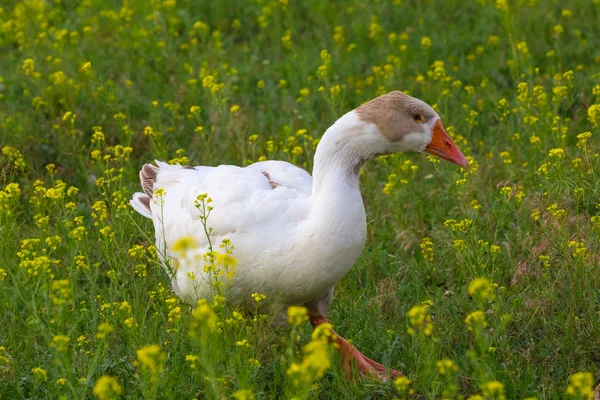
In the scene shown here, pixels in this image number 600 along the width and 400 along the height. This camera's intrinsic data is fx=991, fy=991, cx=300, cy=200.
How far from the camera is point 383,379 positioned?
14.8 feet

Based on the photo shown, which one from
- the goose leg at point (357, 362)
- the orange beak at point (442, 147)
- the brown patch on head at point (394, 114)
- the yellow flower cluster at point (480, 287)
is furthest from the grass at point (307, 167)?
the brown patch on head at point (394, 114)

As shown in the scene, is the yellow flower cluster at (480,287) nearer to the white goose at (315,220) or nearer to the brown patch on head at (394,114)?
the white goose at (315,220)

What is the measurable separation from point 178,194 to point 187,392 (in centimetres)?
138

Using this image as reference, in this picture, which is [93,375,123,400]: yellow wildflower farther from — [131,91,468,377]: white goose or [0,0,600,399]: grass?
[131,91,468,377]: white goose

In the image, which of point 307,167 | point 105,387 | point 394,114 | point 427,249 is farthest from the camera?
point 307,167

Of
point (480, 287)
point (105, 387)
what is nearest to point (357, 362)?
point (480, 287)

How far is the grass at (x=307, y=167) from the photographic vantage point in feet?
14.3

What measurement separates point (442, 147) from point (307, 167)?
216 cm

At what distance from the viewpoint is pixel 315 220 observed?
14.6 feet

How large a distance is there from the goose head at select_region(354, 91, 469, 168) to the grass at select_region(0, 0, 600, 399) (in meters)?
0.49

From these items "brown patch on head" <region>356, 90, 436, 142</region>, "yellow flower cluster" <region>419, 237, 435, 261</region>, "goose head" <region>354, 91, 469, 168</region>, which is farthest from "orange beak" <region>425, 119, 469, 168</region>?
"yellow flower cluster" <region>419, 237, 435, 261</region>

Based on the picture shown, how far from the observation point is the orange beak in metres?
4.70

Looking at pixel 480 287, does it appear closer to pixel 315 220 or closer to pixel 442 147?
pixel 315 220

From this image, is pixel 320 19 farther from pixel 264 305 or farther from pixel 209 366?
pixel 209 366
